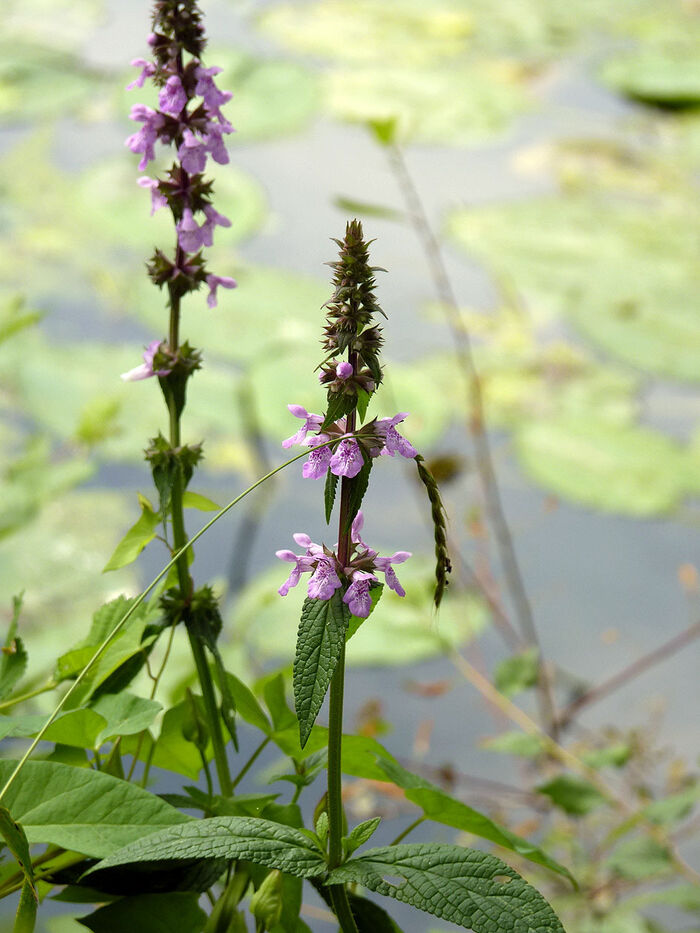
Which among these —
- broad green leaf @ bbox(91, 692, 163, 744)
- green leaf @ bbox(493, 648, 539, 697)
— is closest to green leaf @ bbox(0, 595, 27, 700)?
broad green leaf @ bbox(91, 692, 163, 744)

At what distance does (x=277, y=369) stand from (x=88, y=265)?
41 centimetres

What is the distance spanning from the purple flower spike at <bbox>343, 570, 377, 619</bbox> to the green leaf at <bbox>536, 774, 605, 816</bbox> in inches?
13.5

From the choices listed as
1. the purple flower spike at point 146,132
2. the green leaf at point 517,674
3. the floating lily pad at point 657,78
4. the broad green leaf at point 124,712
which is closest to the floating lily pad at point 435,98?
the floating lily pad at point 657,78

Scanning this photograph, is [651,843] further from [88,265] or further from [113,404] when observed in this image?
[88,265]

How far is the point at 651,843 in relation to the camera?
69 centimetres

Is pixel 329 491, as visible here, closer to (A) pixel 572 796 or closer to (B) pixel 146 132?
(B) pixel 146 132

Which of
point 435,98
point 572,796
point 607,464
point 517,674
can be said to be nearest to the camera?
point 572,796

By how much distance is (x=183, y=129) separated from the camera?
0.37m

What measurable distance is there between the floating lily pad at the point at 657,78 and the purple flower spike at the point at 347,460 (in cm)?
219

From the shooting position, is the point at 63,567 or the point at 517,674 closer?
the point at 517,674

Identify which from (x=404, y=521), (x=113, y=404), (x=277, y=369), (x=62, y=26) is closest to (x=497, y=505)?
(x=404, y=521)

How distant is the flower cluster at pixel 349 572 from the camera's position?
0.29 m

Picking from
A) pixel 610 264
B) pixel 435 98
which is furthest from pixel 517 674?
pixel 435 98

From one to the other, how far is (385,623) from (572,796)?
613 millimetres
